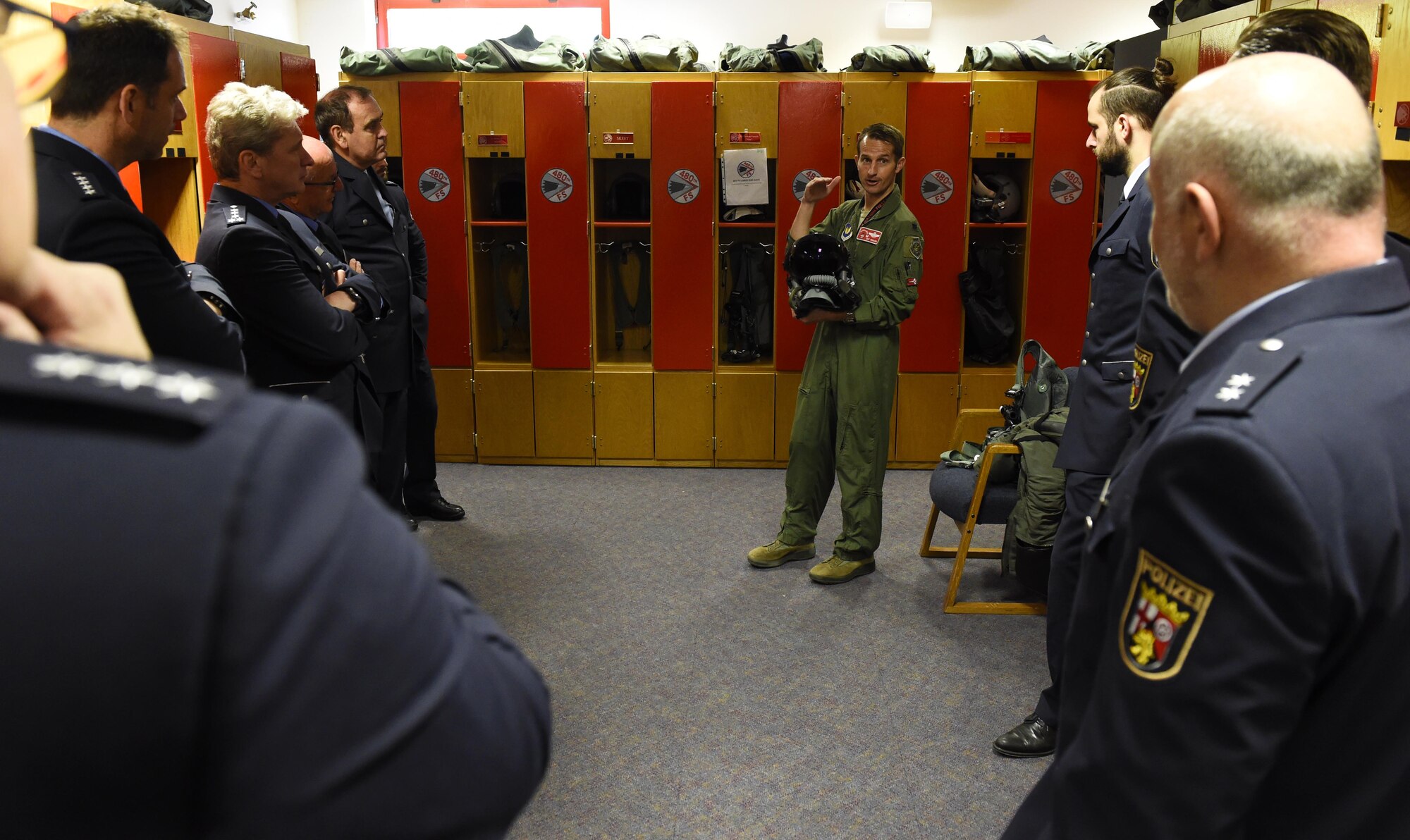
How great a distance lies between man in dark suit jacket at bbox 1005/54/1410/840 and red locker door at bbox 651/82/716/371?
4.50 metres

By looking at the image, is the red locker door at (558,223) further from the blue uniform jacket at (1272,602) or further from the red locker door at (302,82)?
the blue uniform jacket at (1272,602)

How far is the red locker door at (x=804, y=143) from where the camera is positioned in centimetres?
527

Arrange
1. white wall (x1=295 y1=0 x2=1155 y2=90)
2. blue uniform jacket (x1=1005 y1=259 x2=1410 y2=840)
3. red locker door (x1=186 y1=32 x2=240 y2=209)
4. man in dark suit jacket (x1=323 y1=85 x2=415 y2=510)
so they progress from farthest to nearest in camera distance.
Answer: white wall (x1=295 y1=0 x2=1155 y2=90) → man in dark suit jacket (x1=323 y1=85 x2=415 y2=510) → red locker door (x1=186 y1=32 x2=240 y2=209) → blue uniform jacket (x1=1005 y1=259 x2=1410 y2=840)

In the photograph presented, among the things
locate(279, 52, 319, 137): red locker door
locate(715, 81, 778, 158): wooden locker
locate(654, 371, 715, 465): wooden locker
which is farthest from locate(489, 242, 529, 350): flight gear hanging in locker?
locate(715, 81, 778, 158): wooden locker

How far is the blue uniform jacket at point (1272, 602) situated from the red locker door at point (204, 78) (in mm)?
3940

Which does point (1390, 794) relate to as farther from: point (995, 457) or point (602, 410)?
point (602, 410)

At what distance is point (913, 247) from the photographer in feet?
12.8

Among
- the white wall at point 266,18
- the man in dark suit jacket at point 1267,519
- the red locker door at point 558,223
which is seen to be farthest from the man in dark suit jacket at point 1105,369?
the white wall at point 266,18

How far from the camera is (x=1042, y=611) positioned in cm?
368

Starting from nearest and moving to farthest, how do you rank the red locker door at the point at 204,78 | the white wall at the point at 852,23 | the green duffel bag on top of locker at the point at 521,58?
1. the red locker door at the point at 204,78
2. the green duffel bag on top of locker at the point at 521,58
3. the white wall at the point at 852,23

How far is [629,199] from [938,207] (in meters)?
1.63

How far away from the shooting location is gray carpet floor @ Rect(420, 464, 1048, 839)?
2592 mm

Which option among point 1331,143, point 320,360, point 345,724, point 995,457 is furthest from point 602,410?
point 345,724

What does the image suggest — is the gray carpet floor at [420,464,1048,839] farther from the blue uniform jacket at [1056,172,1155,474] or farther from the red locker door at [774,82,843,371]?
the red locker door at [774,82,843,371]
